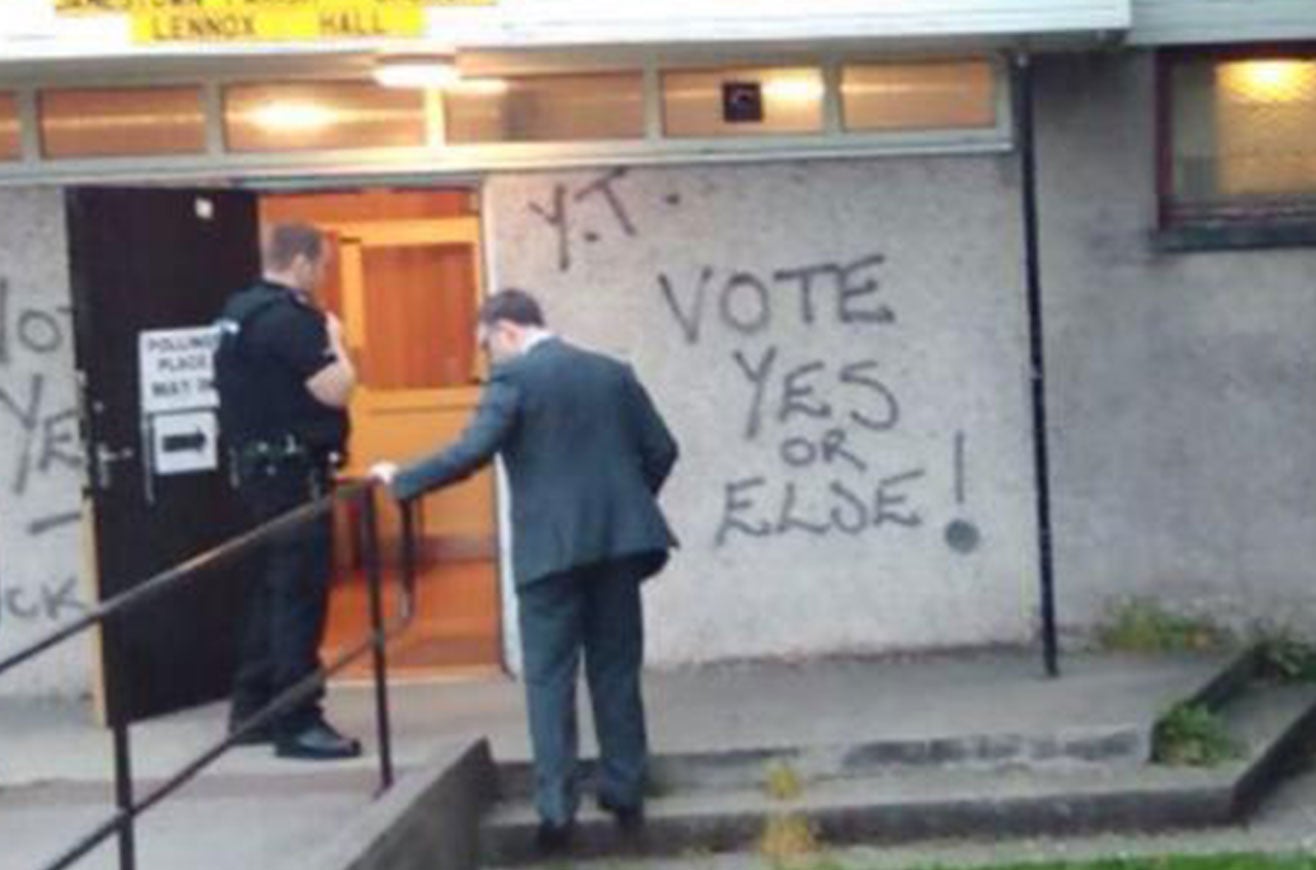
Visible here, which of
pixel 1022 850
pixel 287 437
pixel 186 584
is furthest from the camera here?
pixel 287 437

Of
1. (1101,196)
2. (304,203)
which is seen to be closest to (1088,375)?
(1101,196)

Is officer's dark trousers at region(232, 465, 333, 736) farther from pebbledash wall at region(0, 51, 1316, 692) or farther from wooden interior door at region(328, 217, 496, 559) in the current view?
wooden interior door at region(328, 217, 496, 559)

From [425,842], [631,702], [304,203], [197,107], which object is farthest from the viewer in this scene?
[304,203]

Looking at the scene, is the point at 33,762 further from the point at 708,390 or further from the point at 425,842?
the point at 708,390

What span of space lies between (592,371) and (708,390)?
2315 mm

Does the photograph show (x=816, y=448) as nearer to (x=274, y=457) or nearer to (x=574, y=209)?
(x=574, y=209)

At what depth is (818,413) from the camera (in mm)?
10016

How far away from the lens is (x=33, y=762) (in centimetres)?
862

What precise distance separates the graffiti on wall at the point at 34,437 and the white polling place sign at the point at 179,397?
2.97ft

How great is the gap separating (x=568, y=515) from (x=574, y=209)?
2527 millimetres

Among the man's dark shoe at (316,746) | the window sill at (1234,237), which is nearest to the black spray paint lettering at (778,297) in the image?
the window sill at (1234,237)

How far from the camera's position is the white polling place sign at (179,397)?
9055 mm

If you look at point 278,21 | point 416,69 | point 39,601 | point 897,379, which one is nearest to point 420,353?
point 39,601

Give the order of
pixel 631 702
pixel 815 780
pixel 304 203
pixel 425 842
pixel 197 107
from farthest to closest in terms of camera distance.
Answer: pixel 304 203
pixel 197 107
pixel 815 780
pixel 631 702
pixel 425 842
